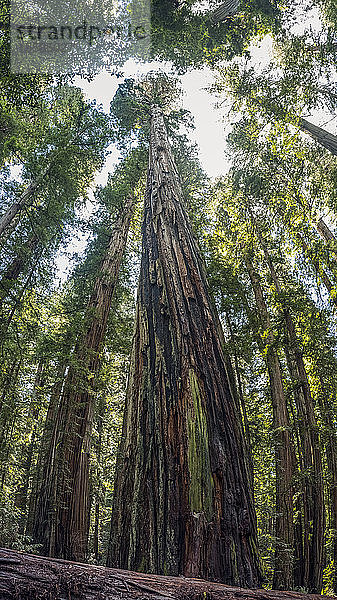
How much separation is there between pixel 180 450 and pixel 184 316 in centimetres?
94

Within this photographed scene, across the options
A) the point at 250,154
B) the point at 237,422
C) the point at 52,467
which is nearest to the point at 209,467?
the point at 237,422

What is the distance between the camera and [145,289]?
2.87 meters

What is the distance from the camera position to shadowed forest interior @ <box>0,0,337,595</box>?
1.90m

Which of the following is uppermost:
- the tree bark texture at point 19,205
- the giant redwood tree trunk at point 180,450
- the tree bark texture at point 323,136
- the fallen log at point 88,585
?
the tree bark texture at point 323,136

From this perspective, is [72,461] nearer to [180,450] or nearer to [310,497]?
[310,497]

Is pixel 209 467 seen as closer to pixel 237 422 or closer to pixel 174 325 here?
pixel 237 422

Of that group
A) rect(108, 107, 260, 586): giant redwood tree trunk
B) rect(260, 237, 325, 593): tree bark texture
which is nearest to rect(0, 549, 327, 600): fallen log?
rect(108, 107, 260, 586): giant redwood tree trunk

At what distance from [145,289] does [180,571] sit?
6.29 ft

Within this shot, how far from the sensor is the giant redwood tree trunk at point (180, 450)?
1.60 m

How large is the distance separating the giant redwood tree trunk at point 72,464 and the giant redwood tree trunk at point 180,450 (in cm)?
294

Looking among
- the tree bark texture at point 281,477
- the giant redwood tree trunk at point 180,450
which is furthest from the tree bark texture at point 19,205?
the tree bark texture at point 281,477

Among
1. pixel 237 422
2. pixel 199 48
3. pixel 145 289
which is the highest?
pixel 199 48

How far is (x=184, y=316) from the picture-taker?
2455 mm

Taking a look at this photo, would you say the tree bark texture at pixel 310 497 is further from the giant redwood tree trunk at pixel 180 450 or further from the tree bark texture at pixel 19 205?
the tree bark texture at pixel 19 205
